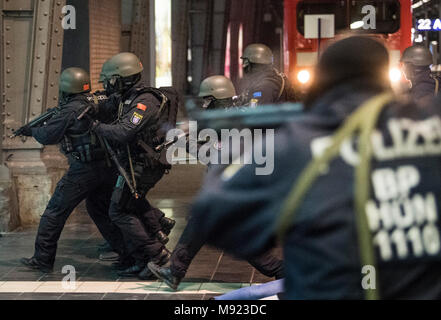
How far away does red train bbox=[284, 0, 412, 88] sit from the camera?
1587 centimetres

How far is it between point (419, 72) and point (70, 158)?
3450mm

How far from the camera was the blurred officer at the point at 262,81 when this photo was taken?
7484 millimetres

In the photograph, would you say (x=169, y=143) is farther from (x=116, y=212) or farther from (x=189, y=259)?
(x=189, y=259)

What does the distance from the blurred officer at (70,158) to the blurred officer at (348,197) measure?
5.26 meters

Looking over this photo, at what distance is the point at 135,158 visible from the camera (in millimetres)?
7387

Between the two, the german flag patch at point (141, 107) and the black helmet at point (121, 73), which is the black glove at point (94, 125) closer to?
the black helmet at point (121, 73)

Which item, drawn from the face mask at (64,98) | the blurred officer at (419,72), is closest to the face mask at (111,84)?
the face mask at (64,98)

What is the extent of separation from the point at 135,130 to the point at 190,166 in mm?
7269

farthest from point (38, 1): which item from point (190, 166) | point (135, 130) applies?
point (190, 166)

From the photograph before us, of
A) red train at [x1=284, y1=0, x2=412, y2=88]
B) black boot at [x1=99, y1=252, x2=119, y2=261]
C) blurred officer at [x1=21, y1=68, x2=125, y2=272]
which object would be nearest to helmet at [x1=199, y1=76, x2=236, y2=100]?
blurred officer at [x1=21, y1=68, x2=125, y2=272]

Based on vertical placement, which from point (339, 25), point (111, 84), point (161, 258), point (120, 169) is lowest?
point (161, 258)

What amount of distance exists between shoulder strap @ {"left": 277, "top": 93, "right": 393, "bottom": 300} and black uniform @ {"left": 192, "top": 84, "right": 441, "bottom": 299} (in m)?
0.02

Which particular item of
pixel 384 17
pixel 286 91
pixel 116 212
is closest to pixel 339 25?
pixel 384 17
